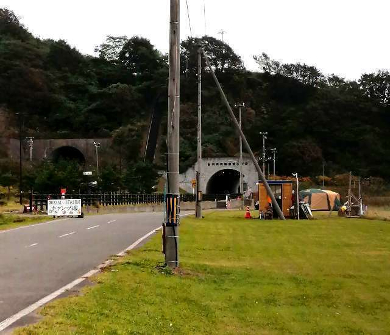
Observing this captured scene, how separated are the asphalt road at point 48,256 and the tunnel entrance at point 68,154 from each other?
74067 mm

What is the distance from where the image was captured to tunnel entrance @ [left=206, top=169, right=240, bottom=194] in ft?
326

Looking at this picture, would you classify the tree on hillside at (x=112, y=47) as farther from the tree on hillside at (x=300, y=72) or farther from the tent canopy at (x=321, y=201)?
the tent canopy at (x=321, y=201)

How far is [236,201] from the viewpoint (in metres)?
70.1

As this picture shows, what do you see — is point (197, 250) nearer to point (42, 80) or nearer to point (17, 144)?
point (17, 144)

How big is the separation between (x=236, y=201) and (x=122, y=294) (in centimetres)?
6046

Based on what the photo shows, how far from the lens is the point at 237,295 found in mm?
11195

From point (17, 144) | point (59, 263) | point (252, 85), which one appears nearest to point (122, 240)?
point (59, 263)

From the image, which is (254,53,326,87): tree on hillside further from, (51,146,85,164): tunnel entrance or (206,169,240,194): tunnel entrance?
(51,146,85,164): tunnel entrance

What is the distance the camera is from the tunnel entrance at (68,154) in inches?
3875

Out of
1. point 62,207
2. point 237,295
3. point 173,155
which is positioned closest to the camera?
point 237,295

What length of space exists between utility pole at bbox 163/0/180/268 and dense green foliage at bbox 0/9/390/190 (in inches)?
3009

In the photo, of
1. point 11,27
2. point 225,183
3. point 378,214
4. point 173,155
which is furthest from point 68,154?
point 173,155

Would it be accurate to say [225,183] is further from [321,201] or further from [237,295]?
[237,295]

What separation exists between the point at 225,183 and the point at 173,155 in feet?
307
